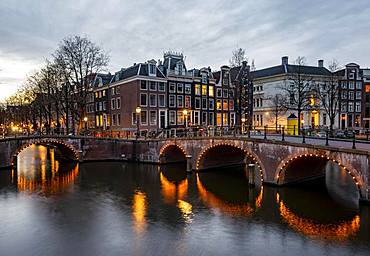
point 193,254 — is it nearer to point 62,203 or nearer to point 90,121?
point 62,203

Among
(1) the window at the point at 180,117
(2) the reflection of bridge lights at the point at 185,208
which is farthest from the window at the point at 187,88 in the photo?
(2) the reflection of bridge lights at the point at 185,208

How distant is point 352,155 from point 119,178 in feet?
62.2

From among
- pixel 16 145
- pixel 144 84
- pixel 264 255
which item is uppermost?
pixel 144 84

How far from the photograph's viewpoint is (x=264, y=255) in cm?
1248

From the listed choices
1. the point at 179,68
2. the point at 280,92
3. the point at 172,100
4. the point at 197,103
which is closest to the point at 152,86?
the point at 172,100

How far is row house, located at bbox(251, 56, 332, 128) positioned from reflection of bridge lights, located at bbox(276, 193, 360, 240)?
34.8 meters

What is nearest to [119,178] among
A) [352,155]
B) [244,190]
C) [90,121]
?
[244,190]

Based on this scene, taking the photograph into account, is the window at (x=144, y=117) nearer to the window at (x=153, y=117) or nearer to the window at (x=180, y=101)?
the window at (x=153, y=117)

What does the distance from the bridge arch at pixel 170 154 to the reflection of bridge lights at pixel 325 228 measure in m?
18.7

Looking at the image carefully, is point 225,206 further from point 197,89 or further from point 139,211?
point 197,89

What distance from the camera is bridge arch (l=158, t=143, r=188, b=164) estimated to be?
34.9 m

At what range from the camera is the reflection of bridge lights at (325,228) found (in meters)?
14.5

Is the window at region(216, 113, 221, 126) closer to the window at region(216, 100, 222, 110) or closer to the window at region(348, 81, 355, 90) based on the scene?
the window at region(216, 100, 222, 110)

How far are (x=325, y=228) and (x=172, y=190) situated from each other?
11.5 metres
